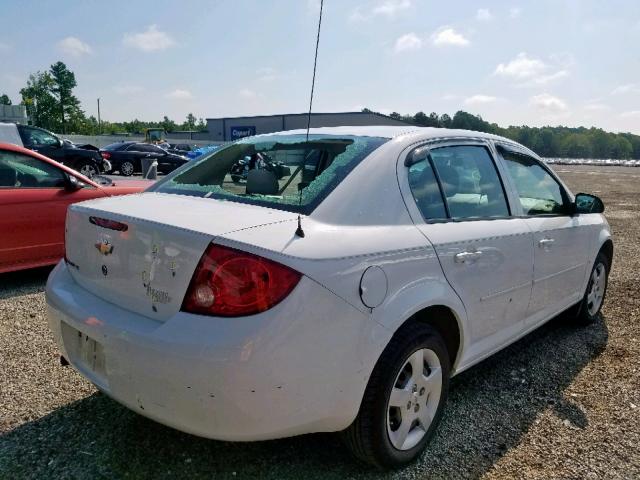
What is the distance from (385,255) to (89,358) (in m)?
1.33

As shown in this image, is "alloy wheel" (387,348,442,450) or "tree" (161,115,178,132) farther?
"tree" (161,115,178,132)

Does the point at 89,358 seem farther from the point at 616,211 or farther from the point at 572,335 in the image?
the point at 616,211

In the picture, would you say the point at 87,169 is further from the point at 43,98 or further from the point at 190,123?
the point at 190,123

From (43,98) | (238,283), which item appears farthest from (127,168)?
(43,98)

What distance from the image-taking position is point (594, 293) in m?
4.41

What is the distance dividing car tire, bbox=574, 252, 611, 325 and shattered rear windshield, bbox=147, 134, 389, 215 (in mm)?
2697

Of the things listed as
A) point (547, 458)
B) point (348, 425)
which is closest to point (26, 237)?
point (348, 425)

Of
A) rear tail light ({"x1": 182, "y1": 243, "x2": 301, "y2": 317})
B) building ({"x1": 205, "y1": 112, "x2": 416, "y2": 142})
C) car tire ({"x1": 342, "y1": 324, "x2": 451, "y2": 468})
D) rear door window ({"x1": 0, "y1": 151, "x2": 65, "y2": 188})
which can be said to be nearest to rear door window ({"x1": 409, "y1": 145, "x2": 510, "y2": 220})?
car tire ({"x1": 342, "y1": 324, "x2": 451, "y2": 468})

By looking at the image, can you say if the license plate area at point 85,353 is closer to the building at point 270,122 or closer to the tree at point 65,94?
the building at point 270,122

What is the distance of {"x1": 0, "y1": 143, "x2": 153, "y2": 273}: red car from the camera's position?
496 cm

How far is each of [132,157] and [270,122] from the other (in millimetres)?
41245

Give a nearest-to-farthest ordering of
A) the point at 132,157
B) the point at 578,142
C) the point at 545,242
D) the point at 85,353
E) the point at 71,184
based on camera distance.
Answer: the point at 85,353, the point at 545,242, the point at 71,184, the point at 132,157, the point at 578,142

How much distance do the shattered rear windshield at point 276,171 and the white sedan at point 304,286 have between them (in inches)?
0.5

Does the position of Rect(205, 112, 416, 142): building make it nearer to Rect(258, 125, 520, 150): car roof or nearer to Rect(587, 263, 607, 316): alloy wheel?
Rect(587, 263, 607, 316): alloy wheel
